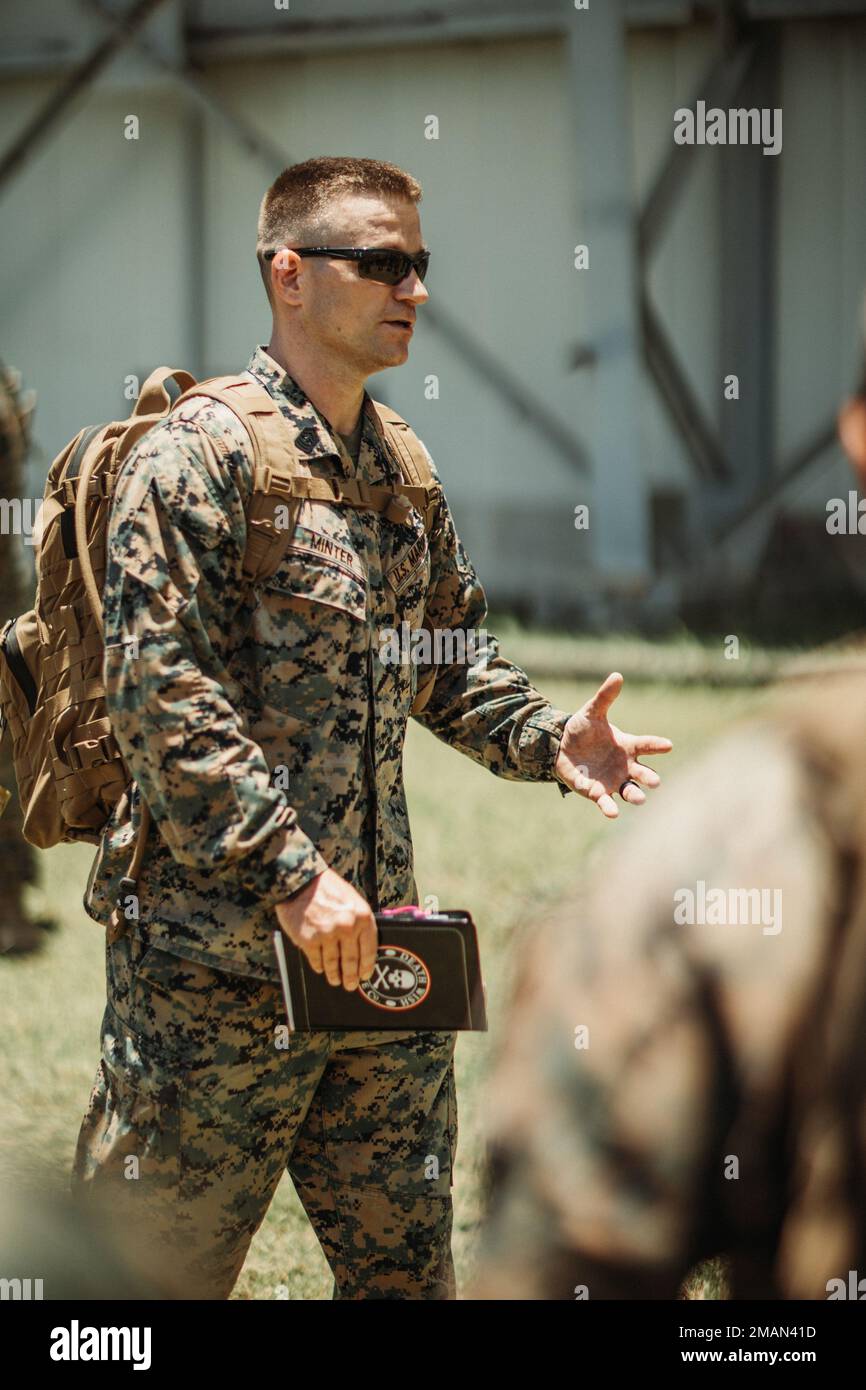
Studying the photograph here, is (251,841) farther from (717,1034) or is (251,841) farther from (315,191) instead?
(717,1034)

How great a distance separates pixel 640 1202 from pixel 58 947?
172 inches

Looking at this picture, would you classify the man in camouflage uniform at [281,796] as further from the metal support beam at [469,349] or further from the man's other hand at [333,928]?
the metal support beam at [469,349]

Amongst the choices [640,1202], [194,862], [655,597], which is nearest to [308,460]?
[194,862]

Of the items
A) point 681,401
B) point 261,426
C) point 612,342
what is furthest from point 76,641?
point 681,401

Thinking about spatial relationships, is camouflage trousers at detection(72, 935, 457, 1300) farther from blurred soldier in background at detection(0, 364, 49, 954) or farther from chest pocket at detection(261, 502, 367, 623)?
blurred soldier in background at detection(0, 364, 49, 954)

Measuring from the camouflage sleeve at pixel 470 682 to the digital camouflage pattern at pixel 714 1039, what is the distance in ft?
4.71

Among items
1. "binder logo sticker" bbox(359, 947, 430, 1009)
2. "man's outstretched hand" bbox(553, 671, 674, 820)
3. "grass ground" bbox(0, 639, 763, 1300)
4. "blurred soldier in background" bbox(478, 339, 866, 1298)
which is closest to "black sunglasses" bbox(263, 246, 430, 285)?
"man's outstretched hand" bbox(553, 671, 674, 820)

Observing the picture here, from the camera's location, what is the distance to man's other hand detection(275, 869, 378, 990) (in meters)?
1.91

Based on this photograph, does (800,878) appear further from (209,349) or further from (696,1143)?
(209,349)

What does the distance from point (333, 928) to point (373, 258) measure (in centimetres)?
85

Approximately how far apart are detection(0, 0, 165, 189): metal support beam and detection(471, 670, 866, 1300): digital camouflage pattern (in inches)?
366

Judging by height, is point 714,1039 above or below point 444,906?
above

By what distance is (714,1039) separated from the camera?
0.84 metres

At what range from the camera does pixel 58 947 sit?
16.5 ft
